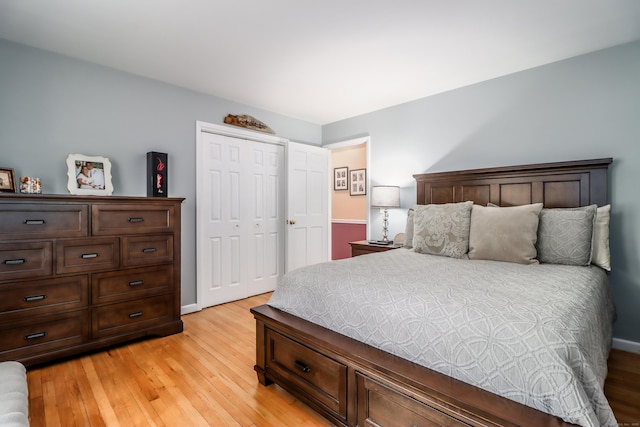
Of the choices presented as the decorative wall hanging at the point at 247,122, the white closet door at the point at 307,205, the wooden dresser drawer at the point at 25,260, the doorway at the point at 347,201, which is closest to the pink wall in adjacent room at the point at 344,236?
the doorway at the point at 347,201

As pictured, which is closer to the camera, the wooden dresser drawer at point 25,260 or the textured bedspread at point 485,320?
the textured bedspread at point 485,320

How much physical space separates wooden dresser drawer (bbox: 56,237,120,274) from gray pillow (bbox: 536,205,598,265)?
3.33 m

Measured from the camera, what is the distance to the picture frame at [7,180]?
2.28 meters

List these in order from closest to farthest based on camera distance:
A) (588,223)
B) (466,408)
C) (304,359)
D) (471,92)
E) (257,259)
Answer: (466,408) → (304,359) → (588,223) → (471,92) → (257,259)

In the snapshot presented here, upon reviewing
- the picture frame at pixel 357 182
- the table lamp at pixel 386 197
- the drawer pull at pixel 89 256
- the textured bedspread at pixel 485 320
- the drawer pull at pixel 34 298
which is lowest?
the drawer pull at pixel 34 298

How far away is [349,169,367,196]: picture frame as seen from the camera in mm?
5285

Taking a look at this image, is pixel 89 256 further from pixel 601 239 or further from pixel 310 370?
pixel 601 239

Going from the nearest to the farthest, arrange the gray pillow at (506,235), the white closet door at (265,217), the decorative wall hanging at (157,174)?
the gray pillow at (506,235) < the decorative wall hanging at (157,174) < the white closet door at (265,217)

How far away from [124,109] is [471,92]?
11.3 ft

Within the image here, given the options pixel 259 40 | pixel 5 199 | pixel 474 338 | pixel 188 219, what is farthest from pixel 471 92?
pixel 5 199

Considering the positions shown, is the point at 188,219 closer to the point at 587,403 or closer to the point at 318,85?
the point at 318,85

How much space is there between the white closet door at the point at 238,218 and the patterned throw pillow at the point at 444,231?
6.73ft

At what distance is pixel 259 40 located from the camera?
2.37 metres

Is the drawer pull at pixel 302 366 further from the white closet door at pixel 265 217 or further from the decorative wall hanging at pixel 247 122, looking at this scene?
the decorative wall hanging at pixel 247 122
